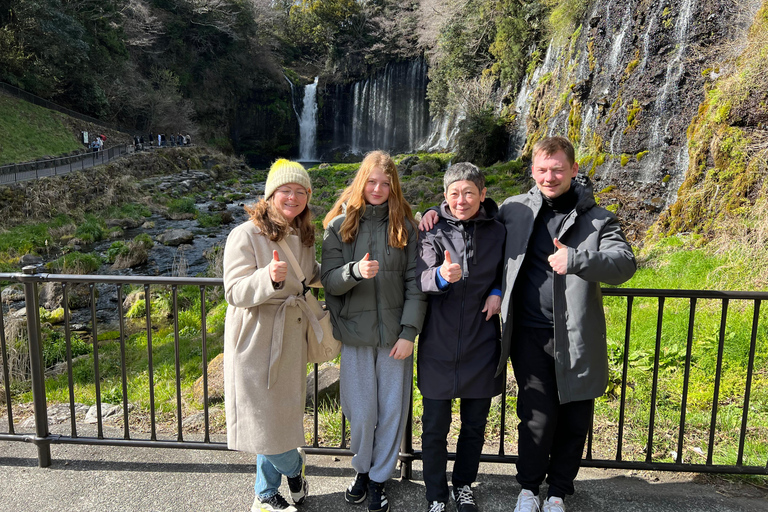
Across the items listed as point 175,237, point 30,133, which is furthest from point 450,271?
point 30,133

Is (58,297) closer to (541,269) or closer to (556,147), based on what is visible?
(541,269)

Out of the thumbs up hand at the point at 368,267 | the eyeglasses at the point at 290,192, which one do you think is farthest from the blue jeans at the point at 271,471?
the eyeglasses at the point at 290,192

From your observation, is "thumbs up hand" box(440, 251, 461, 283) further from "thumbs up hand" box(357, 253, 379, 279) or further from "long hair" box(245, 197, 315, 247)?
"long hair" box(245, 197, 315, 247)

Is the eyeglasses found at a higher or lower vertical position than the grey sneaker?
higher

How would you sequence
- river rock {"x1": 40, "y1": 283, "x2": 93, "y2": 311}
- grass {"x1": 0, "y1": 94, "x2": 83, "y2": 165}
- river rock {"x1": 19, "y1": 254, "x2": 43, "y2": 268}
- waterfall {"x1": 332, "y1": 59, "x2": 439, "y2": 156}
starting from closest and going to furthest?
river rock {"x1": 40, "y1": 283, "x2": 93, "y2": 311}, river rock {"x1": 19, "y1": 254, "x2": 43, "y2": 268}, grass {"x1": 0, "y1": 94, "x2": 83, "y2": 165}, waterfall {"x1": 332, "y1": 59, "x2": 439, "y2": 156}

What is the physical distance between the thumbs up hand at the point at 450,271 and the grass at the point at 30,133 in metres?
26.1

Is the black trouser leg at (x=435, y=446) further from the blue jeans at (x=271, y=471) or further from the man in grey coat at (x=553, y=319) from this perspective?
the blue jeans at (x=271, y=471)

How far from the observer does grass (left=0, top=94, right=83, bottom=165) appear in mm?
24266

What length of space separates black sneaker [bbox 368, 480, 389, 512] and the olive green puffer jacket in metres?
0.84

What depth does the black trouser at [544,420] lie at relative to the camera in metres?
2.86

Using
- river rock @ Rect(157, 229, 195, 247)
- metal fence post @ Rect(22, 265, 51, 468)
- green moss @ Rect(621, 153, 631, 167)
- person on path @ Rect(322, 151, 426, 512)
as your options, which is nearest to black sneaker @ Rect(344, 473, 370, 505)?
person on path @ Rect(322, 151, 426, 512)

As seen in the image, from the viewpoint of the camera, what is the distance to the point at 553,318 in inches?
109

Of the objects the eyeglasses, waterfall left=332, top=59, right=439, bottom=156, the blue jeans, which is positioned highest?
waterfall left=332, top=59, right=439, bottom=156

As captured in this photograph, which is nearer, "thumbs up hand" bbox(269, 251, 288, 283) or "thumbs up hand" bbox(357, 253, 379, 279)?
"thumbs up hand" bbox(269, 251, 288, 283)
